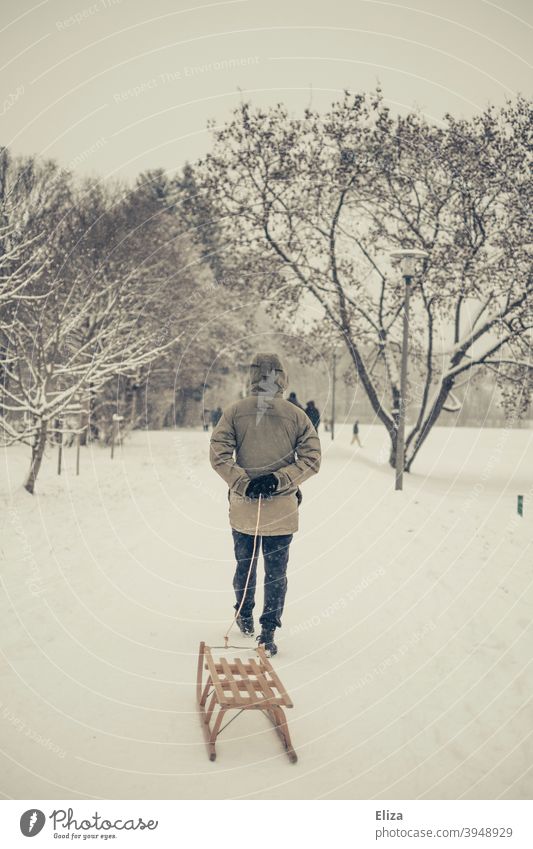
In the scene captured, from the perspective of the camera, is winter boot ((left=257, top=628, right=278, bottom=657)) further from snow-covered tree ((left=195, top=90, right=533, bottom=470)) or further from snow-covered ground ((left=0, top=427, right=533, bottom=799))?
snow-covered tree ((left=195, top=90, right=533, bottom=470))

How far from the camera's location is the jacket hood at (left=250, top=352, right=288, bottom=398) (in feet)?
21.3

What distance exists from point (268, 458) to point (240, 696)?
2154 millimetres

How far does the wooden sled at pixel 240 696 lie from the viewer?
4.68 meters

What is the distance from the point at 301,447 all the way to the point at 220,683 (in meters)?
2.19

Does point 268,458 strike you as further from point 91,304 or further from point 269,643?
point 91,304

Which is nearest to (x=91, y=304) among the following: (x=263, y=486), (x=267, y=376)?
(x=267, y=376)

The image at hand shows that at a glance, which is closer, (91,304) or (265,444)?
(265,444)
